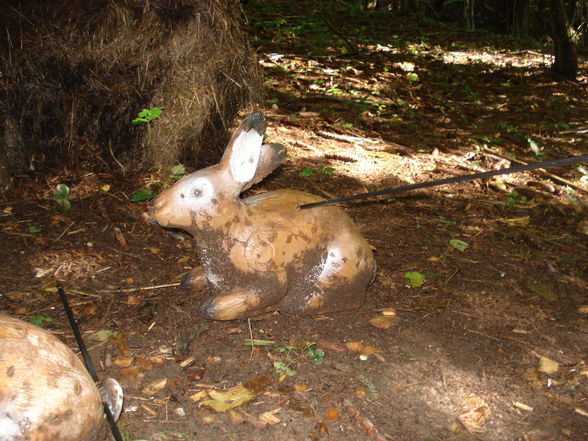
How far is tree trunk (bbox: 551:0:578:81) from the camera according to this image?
9.64 metres

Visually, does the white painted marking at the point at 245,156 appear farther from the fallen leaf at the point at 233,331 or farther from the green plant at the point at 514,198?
the green plant at the point at 514,198

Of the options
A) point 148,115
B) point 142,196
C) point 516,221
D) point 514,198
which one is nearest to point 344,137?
point 514,198

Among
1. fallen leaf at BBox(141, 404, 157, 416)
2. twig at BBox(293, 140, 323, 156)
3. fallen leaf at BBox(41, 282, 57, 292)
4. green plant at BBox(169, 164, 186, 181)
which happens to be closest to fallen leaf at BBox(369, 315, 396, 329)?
fallen leaf at BBox(141, 404, 157, 416)

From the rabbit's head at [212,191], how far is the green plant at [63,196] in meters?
1.88

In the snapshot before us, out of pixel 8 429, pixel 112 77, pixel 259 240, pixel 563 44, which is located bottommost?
pixel 8 429

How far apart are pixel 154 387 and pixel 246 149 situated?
1.40m

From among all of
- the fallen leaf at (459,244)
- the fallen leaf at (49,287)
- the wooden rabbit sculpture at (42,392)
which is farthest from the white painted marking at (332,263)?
the fallen leaf at (49,287)

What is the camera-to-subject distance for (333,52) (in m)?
10.6

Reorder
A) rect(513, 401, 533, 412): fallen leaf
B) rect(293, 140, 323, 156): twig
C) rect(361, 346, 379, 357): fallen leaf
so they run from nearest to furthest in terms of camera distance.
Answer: rect(513, 401, 533, 412): fallen leaf
rect(361, 346, 379, 357): fallen leaf
rect(293, 140, 323, 156): twig

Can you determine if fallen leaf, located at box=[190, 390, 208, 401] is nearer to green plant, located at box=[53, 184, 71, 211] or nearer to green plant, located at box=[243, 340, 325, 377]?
green plant, located at box=[243, 340, 325, 377]

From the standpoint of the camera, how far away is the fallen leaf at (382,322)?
3.67 m

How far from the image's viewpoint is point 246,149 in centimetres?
310

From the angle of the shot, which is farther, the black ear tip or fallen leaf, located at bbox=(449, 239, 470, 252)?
fallen leaf, located at bbox=(449, 239, 470, 252)

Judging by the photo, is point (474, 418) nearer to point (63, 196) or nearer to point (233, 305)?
point (233, 305)
